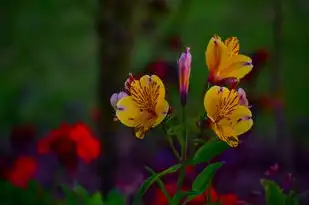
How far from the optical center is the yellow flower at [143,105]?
1.41 metres

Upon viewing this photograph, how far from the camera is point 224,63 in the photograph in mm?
1462

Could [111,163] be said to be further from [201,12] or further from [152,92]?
[201,12]

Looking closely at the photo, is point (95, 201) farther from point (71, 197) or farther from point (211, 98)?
point (211, 98)

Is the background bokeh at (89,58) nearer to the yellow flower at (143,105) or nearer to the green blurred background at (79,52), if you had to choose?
the green blurred background at (79,52)

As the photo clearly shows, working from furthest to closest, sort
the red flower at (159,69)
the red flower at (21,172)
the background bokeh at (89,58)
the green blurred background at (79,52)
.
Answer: the green blurred background at (79,52) → the background bokeh at (89,58) → the red flower at (159,69) → the red flower at (21,172)

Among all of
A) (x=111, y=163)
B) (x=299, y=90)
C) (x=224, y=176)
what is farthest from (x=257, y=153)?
(x=224, y=176)

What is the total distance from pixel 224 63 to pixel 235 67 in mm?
19

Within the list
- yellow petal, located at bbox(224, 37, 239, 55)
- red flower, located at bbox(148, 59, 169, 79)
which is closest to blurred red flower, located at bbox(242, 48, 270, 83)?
red flower, located at bbox(148, 59, 169, 79)

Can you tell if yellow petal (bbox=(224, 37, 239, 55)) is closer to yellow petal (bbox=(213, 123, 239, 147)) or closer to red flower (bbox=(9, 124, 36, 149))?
yellow petal (bbox=(213, 123, 239, 147))

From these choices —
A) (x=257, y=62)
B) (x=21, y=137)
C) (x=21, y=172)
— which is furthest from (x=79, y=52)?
(x=257, y=62)

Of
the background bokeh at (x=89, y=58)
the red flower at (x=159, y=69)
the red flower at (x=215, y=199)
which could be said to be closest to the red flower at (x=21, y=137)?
the red flower at (x=159, y=69)

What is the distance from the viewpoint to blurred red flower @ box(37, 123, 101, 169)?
6.73ft

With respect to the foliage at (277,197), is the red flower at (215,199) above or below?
below

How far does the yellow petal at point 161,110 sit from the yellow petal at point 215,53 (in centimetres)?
11
